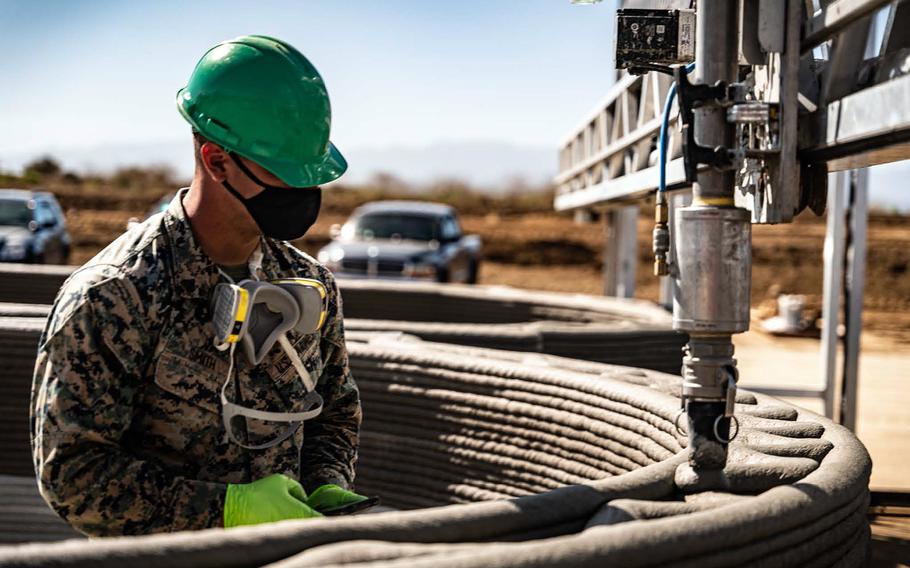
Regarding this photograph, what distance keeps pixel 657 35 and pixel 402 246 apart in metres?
12.5

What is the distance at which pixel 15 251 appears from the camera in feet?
51.2

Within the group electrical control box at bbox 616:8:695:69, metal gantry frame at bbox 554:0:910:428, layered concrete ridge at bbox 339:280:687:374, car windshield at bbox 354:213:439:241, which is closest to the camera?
metal gantry frame at bbox 554:0:910:428

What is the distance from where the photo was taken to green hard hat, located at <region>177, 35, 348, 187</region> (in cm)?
259

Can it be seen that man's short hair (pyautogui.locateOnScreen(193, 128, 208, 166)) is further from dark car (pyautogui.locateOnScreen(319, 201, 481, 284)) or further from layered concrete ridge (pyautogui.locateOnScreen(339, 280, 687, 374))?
dark car (pyautogui.locateOnScreen(319, 201, 481, 284))

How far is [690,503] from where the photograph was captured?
2.38 meters

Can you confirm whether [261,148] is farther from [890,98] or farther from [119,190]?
[119,190]

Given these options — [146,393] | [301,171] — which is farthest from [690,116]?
[146,393]

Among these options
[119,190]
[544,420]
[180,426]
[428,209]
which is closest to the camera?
[180,426]

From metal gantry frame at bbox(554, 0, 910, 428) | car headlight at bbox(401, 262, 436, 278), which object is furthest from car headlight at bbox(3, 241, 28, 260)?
metal gantry frame at bbox(554, 0, 910, 428)

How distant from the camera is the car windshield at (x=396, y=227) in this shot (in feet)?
52.1

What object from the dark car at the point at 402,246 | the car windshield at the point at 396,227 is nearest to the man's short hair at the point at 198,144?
the dark car at the point at 402,246

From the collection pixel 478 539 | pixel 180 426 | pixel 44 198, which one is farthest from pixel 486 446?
pixel 44 198

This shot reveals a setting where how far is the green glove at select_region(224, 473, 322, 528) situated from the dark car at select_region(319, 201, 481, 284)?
12228mm

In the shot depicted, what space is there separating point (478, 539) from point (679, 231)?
2.69 ft
